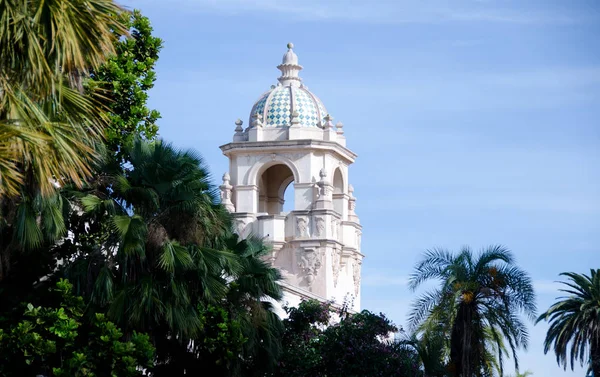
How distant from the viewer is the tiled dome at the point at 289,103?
5756 centimetres

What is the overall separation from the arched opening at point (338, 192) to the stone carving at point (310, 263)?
125 inches

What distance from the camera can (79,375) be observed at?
2717 cm

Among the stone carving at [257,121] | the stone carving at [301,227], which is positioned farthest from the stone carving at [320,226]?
the stone carving at [257,121]

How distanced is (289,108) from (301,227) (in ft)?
17.4

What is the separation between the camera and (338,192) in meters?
58.5

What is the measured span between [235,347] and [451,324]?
7957 mm

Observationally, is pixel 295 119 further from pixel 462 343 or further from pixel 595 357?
pixel 462 343

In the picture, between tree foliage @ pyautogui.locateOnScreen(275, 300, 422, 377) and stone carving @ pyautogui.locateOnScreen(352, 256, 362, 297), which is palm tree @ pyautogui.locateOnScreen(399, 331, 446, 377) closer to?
tree foliage @ pyautogui.locateOnScreen(275, 300, 422, 377)

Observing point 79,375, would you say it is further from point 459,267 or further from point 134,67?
point 459,267

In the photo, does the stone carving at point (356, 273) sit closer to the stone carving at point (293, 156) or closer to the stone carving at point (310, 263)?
the stone carving at point (310, 263)

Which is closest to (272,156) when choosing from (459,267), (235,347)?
(459,267)

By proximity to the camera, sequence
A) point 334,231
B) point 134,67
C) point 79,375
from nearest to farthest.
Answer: point 79,375, point 134,67, point 334,231

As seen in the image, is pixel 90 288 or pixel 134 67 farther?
pixel 134 67

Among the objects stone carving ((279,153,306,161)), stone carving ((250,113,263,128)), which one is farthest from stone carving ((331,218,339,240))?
stone carving ((250,113,263,128))
